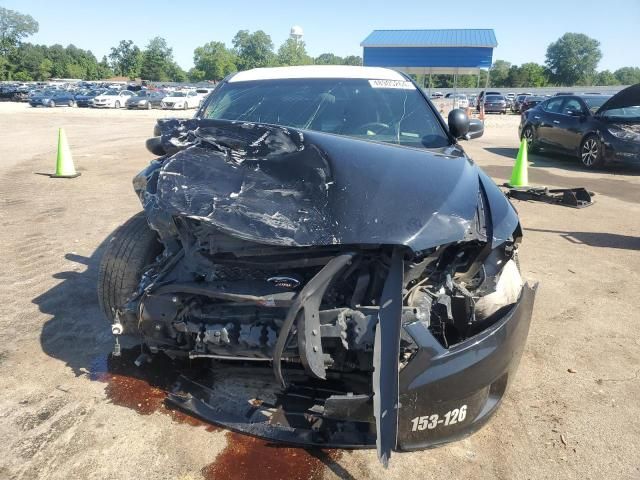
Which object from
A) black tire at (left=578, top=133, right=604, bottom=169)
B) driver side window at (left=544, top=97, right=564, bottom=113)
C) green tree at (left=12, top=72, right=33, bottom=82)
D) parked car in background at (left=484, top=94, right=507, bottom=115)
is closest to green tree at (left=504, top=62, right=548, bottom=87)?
parked car in background at (left=484, top=94, right=507, bottom=115)

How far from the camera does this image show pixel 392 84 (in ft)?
13.4

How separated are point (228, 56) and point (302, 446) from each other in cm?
11010

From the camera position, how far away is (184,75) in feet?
339

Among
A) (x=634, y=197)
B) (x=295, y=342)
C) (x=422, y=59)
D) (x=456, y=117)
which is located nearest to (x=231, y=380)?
(x=295, y=342)

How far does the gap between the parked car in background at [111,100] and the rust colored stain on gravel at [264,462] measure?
38.1 meters

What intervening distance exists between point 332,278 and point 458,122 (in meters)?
2.10

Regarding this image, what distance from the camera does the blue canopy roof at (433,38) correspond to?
2252 centimetres

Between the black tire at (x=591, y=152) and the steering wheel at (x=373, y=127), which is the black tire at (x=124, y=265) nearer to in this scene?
the steering wheel at (x=373, y=127)

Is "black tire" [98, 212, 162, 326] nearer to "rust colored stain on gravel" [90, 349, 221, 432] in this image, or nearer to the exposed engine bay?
"rust colored stain on gravel" [90, 349, 221, 432]

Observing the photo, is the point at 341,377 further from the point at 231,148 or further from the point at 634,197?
the point at 634,197

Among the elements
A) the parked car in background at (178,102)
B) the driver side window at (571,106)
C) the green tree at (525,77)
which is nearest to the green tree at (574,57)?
the green tree at (525,77)

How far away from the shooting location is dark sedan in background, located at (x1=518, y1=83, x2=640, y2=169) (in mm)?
10172

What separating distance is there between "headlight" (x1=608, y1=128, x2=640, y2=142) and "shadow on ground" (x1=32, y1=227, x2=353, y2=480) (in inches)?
398

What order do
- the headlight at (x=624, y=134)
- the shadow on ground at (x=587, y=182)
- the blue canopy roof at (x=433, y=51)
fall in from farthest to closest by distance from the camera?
the blue canopy roof at (x=433, y=51) < the headlight at (x=624, y=134) < the shadow on ground at (x=587, y=182)
